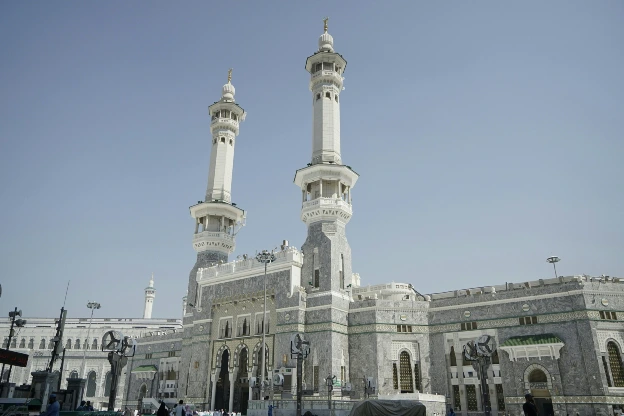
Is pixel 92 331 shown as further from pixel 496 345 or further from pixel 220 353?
pixel 496 345

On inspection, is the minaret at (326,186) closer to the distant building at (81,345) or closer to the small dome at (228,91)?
the small dome at (228,91)

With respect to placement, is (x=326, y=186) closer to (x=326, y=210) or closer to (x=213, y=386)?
(x=326, y=210)

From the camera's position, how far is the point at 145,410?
44312 mm

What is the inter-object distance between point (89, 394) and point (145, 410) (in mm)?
29319

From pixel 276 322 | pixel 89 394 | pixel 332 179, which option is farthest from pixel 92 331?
pixel 332 179

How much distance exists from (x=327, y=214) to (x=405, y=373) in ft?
44.7

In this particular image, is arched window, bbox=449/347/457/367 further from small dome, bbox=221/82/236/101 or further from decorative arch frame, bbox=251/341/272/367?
small dome, bbox=221/82/236/101

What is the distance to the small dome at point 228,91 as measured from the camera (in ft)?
176

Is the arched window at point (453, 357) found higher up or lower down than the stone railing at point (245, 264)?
lower down

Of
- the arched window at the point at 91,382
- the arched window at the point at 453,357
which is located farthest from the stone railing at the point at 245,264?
the arched window at the point at 91,382

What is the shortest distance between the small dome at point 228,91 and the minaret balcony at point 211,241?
617 inches

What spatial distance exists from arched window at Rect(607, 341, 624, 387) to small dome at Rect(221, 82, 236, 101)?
137 ft

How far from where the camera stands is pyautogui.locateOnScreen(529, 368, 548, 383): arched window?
31530 mm

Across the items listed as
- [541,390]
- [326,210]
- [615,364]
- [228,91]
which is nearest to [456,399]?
[541,390]
